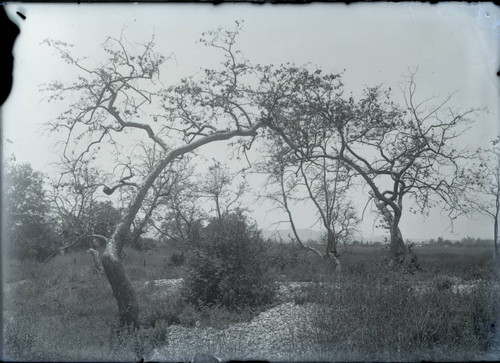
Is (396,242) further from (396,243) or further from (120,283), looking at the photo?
(120,283)

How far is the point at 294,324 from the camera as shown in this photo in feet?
32.6

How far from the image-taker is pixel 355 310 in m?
9.15

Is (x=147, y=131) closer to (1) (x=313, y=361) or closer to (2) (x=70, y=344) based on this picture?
(2) (x=70, y=344)

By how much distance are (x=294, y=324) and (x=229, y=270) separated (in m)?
3.86

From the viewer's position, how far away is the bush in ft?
42.7

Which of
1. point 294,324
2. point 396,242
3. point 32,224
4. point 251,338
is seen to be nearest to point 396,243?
point 396,242

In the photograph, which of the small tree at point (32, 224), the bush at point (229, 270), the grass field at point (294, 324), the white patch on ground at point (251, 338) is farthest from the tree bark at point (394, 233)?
the small tree at point (32, 224)

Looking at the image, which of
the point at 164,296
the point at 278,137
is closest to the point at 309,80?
the point at 278,137

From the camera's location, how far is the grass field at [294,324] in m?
7.71

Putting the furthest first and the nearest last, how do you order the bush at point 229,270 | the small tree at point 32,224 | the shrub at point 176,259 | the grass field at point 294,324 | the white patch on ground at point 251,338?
1. the shrub at point 176,259
2. the small tree at point 32,224
3. the bush at point 229,270
4. the white patch on ground at point 251,338
5. the grass field at point 294,324

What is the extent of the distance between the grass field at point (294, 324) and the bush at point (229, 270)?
487 millimetres

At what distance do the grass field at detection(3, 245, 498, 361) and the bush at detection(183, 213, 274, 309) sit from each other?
49cm

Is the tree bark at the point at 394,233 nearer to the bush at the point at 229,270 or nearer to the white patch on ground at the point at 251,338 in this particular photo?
the bush at the point at 229,270

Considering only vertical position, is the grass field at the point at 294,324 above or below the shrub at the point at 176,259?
below
